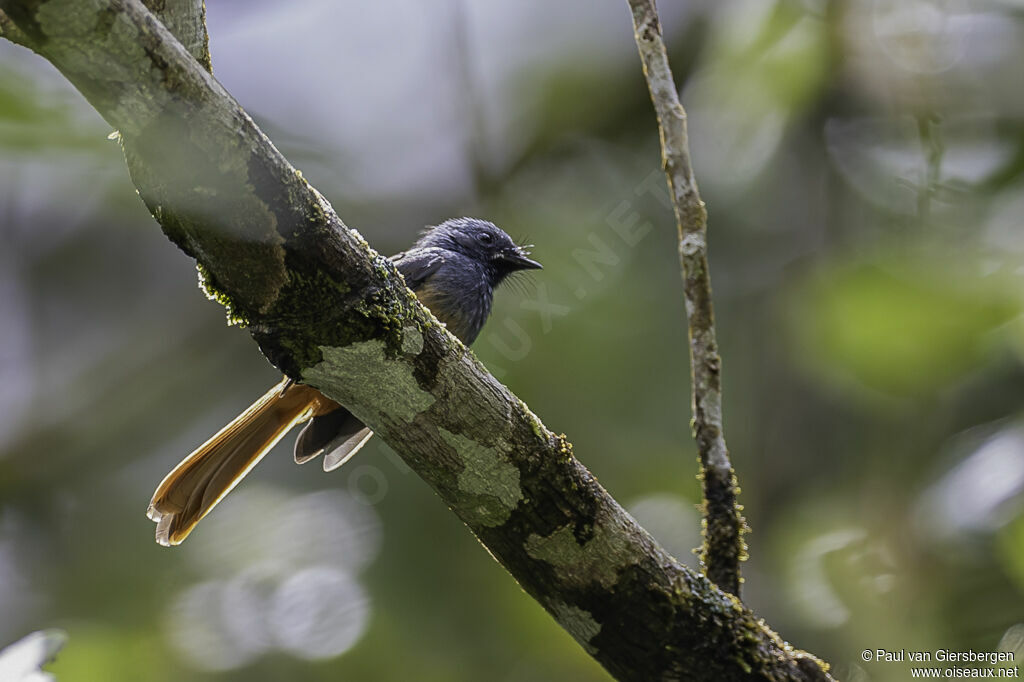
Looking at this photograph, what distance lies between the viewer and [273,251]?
72.3 inches

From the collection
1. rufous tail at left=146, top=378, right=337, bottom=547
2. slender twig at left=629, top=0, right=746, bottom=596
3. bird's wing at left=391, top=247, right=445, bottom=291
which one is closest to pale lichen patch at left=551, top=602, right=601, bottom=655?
slender twig at left=629, top=0, right=746, bottom=596

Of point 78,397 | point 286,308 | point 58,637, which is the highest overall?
point 78,397

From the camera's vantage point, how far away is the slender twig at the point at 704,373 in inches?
105

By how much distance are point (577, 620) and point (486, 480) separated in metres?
0.47

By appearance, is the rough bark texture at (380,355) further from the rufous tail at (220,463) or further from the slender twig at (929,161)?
the slender twig at (929,161)

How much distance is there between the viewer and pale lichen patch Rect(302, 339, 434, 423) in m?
2.04

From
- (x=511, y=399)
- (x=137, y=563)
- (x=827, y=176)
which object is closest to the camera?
(x=511, y=399)

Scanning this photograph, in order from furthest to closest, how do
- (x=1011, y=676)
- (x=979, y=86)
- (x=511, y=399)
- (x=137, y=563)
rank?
(x=137, y=563) < (x=979, y=86) < (x=1011, y=676) < (x=511, y=399)

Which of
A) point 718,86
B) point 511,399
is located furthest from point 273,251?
point 718,86

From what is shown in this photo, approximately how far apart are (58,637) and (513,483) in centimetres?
104

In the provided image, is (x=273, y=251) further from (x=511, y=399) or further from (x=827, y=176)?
(x=827, y=176)

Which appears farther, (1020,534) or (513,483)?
(1020,534)

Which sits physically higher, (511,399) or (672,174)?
(672,174)

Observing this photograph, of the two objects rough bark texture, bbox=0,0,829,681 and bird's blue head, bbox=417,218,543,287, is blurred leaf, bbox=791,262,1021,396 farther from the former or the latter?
rough bark texture, bbox=0,0,829,681
